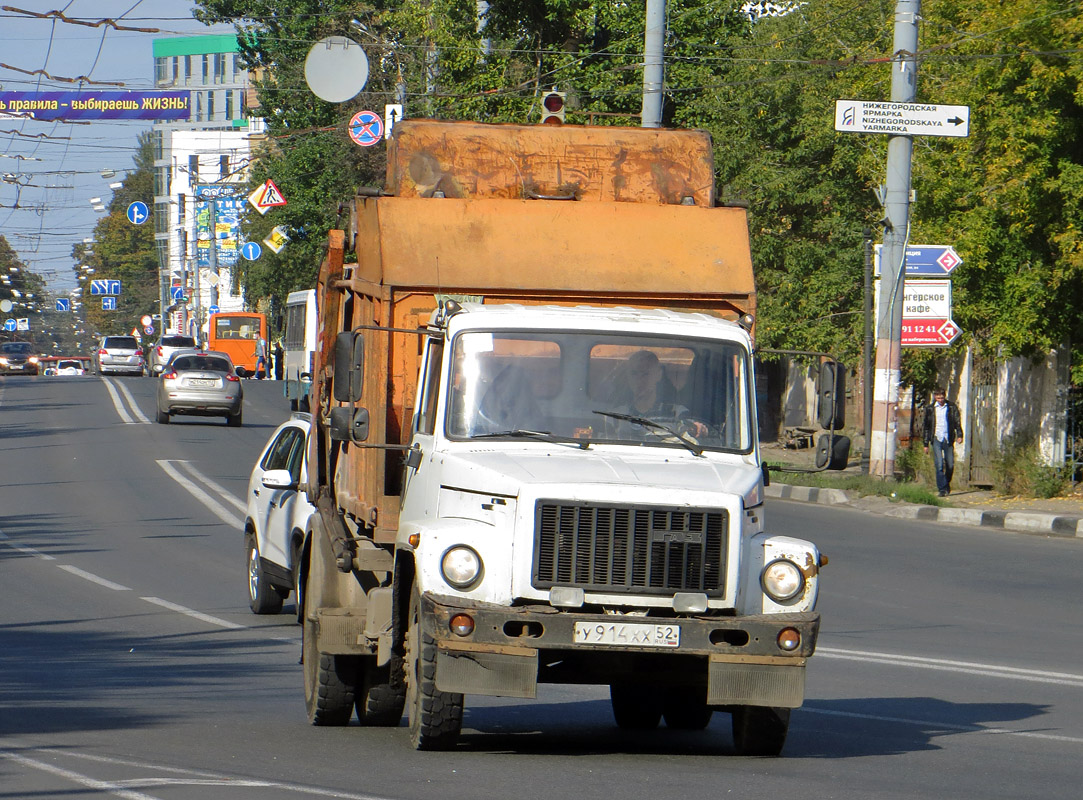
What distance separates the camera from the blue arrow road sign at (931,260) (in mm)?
24031

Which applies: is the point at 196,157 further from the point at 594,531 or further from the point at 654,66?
the point at 594,531

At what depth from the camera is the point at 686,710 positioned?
372 inches

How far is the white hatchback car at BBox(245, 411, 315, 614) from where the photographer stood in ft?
43.7

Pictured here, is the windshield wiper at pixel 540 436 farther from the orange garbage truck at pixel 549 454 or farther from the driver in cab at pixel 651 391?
the driver in cab at pixel 651 391

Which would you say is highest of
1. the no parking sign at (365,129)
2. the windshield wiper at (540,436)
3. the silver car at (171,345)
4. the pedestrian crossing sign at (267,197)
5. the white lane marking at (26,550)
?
the no parking sign at (365,129)

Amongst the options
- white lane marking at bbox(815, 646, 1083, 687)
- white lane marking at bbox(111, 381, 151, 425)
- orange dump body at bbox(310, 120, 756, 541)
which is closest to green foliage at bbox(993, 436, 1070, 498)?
white lane marking at bbox(815, 646, 1083, 687)

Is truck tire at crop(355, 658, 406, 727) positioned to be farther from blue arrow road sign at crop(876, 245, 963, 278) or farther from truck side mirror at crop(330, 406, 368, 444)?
blue arrow road sign at crop(876, 245, 963, 278)

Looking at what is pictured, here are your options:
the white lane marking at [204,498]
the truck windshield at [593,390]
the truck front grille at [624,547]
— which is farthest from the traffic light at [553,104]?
the truck front grille at [624,547]

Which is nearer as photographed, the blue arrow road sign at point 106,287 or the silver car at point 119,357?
the silver car at point 119,357

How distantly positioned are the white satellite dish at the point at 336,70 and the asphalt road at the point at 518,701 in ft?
29.8

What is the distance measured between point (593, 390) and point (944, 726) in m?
3.05

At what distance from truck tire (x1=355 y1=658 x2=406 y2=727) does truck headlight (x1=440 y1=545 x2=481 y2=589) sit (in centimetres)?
171

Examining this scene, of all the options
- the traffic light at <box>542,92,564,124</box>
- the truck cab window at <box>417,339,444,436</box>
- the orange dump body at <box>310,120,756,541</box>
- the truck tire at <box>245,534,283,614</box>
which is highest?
the traffic light at <box>542,92,564,124</box>

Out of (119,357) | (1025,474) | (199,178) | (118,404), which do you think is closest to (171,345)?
(119,357)
